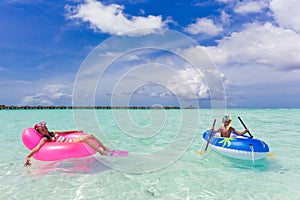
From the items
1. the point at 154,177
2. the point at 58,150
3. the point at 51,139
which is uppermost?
the point at 51,139

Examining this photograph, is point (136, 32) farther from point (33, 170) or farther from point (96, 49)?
point (33, 170)

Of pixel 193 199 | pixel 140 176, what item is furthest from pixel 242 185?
pixel 140 176

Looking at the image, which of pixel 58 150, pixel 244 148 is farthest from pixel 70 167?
pixel 244 148

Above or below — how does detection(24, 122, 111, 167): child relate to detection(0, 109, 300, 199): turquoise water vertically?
above

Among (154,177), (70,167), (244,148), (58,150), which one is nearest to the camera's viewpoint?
(154,177)

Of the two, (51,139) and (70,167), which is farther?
(51,139)

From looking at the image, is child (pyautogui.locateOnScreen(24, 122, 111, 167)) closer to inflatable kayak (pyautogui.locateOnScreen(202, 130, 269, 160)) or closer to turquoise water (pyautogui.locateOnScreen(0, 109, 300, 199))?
turquoise water (pyautogui.locateOnScreen(0, 109, 300, 199))

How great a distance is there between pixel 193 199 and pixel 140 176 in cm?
138

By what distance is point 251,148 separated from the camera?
17.9 feet

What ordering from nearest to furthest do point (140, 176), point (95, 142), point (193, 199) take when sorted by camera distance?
point (193, 199) < point (140, 176) < point (95, 142)

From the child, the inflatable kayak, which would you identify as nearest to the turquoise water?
the inflatable kayak

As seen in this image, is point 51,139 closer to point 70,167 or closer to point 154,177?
point 70,167

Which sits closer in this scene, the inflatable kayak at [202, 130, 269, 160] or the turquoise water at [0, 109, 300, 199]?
the turquoise water at [0, 109, 300, 199]

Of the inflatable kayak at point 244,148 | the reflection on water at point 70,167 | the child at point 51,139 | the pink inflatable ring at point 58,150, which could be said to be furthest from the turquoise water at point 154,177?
the child at point 51,139
